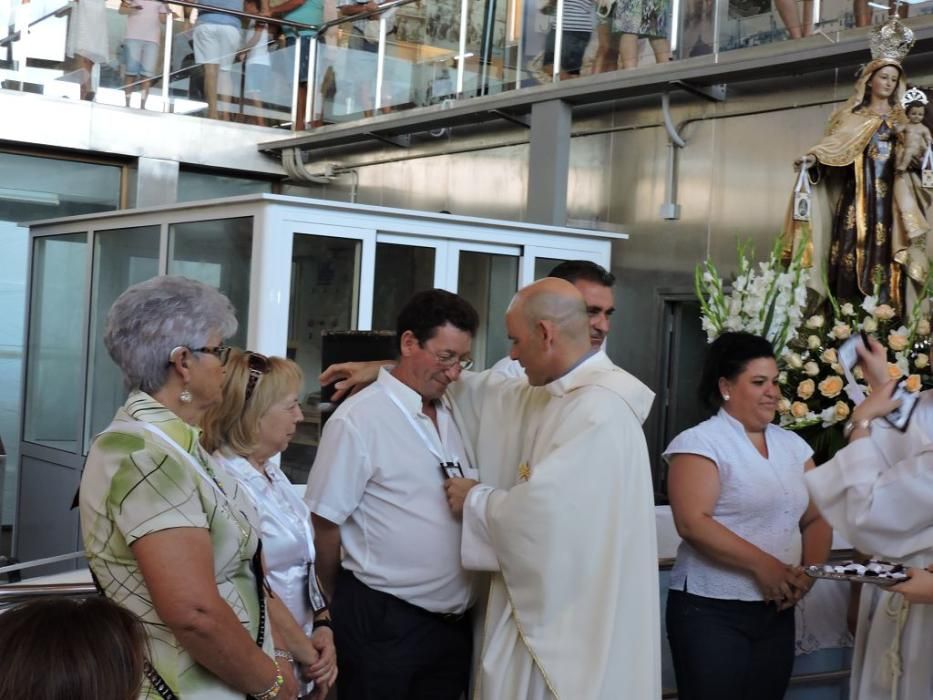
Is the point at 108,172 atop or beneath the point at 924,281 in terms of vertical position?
atop

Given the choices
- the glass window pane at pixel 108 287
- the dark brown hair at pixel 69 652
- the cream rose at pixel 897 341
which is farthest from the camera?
the glass window pane at pixel 108 287

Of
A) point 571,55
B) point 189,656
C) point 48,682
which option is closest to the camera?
point 48,682

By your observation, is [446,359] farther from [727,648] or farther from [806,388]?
[806,388]

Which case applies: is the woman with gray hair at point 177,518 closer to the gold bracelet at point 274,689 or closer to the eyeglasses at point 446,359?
the gold bracelet at point 274,689

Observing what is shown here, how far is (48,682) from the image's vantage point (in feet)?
4.48

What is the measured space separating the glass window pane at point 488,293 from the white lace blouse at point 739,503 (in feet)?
12.5

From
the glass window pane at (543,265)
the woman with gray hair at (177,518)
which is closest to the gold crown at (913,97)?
the glass window pane at (543,265)

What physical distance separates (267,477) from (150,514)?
845 mm

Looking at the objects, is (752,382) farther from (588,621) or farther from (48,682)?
(48,682)

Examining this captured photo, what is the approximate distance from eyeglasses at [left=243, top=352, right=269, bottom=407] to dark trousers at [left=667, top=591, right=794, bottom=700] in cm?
146

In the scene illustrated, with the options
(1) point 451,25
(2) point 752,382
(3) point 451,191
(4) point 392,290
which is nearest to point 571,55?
(1) point 451,25

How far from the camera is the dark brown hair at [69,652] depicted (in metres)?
1.37

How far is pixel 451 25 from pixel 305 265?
4724 millimetres

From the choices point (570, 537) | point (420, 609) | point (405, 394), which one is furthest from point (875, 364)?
point (420, 609)
